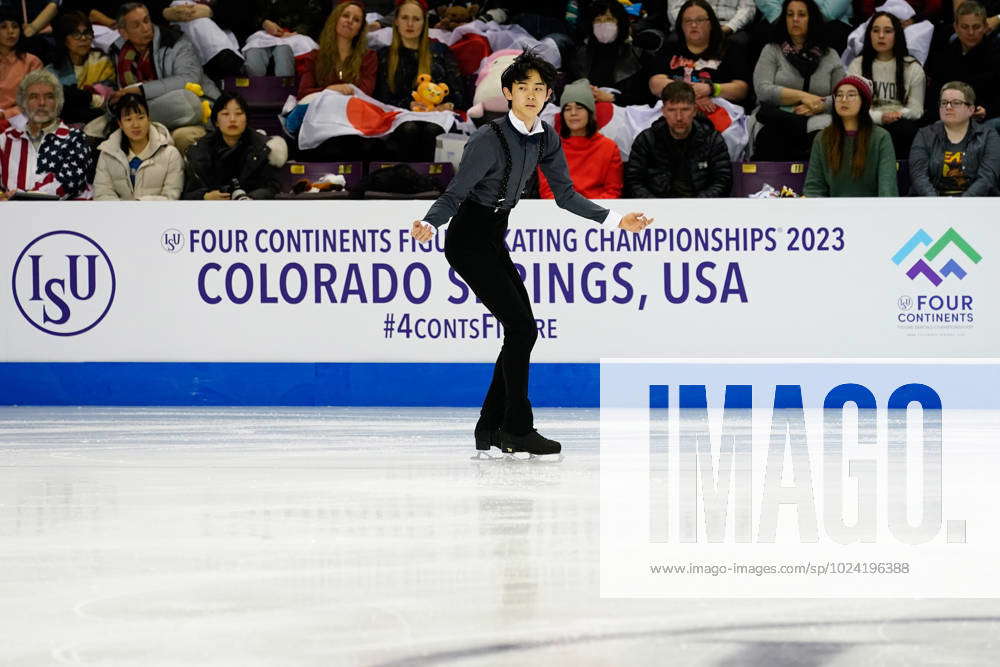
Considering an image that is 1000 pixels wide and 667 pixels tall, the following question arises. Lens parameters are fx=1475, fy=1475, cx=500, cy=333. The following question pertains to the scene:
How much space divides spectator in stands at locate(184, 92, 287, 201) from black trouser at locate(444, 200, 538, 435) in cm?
310

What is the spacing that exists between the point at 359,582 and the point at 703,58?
6.50 m

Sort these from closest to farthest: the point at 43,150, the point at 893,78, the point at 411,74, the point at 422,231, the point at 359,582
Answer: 1. the point at 359,582
2. the point at 422,231
3. the point at 43,150
4. the point at 893,78
5. the point at 411,74

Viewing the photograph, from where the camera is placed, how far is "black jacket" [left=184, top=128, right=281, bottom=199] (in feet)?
26.0

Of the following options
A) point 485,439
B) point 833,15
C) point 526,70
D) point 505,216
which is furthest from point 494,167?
point 833,15

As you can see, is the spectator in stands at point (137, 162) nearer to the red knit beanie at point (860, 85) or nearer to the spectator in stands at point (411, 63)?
the spectator in stands at point (411, 63)

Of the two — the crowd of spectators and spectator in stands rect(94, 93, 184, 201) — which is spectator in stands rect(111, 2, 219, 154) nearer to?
the crowd of spectators

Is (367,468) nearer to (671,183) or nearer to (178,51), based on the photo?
(671,183)

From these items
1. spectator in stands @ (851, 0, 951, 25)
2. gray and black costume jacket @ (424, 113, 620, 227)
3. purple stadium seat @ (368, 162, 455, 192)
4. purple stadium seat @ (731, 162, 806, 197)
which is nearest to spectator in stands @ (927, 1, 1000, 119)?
spectator in stands @ (851, 0, 951, 25)

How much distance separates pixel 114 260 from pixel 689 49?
3584 mm

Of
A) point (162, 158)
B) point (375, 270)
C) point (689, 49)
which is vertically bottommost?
point (375, 270)

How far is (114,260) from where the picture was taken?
24.6 ft

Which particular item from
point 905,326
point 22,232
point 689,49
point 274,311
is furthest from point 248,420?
point 689,49

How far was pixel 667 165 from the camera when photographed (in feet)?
25.7

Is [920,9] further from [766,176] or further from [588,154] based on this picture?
[588,154]
